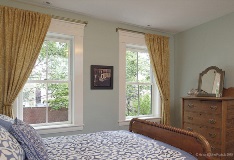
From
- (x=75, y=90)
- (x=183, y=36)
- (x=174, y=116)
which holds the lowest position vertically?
(x=174, y=116)

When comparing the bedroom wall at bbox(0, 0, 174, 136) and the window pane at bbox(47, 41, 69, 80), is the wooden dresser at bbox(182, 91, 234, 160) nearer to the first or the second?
the bedroom wall at bbox(0, 0, 174, 136)

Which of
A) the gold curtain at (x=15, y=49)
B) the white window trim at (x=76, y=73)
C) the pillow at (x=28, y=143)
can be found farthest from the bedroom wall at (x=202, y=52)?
the pillow at (x=28, y=143)

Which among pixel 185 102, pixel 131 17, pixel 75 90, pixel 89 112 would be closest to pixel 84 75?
pixel 75 90

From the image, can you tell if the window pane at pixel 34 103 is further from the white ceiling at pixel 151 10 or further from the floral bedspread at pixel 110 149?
the white ceiling at pixel 151 10

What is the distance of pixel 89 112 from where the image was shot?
3.28m

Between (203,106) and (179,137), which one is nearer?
(179,137)

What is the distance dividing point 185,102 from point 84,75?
5.87 ft

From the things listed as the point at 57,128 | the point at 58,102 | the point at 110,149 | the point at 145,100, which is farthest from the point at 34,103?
the point at 145,100

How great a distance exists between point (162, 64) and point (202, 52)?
79 centimetres

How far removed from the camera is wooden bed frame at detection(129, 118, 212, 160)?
5.05 feet

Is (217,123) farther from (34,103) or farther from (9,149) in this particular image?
(34,103)

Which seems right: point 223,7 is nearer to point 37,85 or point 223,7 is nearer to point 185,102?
point 185,102

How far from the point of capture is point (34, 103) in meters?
3.01

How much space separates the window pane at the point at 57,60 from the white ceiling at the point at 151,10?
0.61 metres
